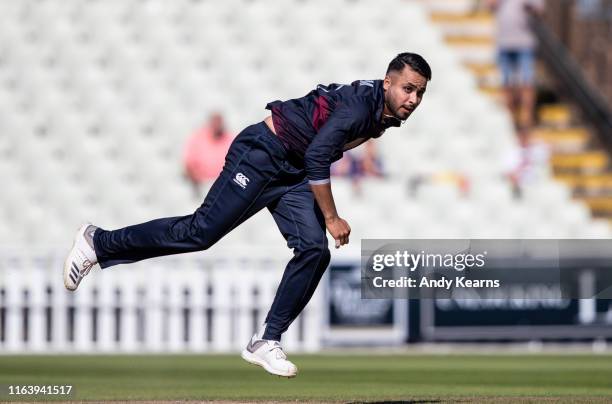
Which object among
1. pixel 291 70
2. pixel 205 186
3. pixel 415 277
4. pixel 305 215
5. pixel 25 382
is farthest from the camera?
pixel 291 70

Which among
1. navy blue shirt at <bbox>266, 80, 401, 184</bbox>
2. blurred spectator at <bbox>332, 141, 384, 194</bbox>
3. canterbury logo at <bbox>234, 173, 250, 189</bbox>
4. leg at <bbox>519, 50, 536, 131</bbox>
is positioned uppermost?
leg at <bbox>519, 50, 536, 131</bbox>

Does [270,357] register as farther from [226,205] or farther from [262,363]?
[226,205]

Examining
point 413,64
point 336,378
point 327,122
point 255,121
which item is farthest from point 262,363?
point 255,121

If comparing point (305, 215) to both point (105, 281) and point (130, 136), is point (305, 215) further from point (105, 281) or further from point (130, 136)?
point (130, 136)

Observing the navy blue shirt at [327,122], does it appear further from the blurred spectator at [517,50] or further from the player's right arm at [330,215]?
the blurred spectator at [517,50]

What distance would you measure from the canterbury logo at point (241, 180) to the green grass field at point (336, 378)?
1.24 m

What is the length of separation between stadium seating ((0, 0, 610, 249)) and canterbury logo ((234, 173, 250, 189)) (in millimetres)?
7882

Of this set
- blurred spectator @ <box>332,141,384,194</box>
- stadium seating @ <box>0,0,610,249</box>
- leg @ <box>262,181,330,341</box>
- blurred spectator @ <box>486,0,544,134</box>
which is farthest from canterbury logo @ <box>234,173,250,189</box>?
blurred spectator @ <box>486,0,544,134</box>

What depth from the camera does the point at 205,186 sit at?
15203mm

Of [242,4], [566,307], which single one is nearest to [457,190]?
[566,307]

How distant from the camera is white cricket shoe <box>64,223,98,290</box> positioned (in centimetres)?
745

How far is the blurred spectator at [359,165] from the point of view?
15516 millimetres

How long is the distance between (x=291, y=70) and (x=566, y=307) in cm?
483

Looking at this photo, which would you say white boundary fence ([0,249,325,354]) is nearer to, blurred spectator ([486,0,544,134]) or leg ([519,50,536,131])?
leg ([519,50,536,131])
